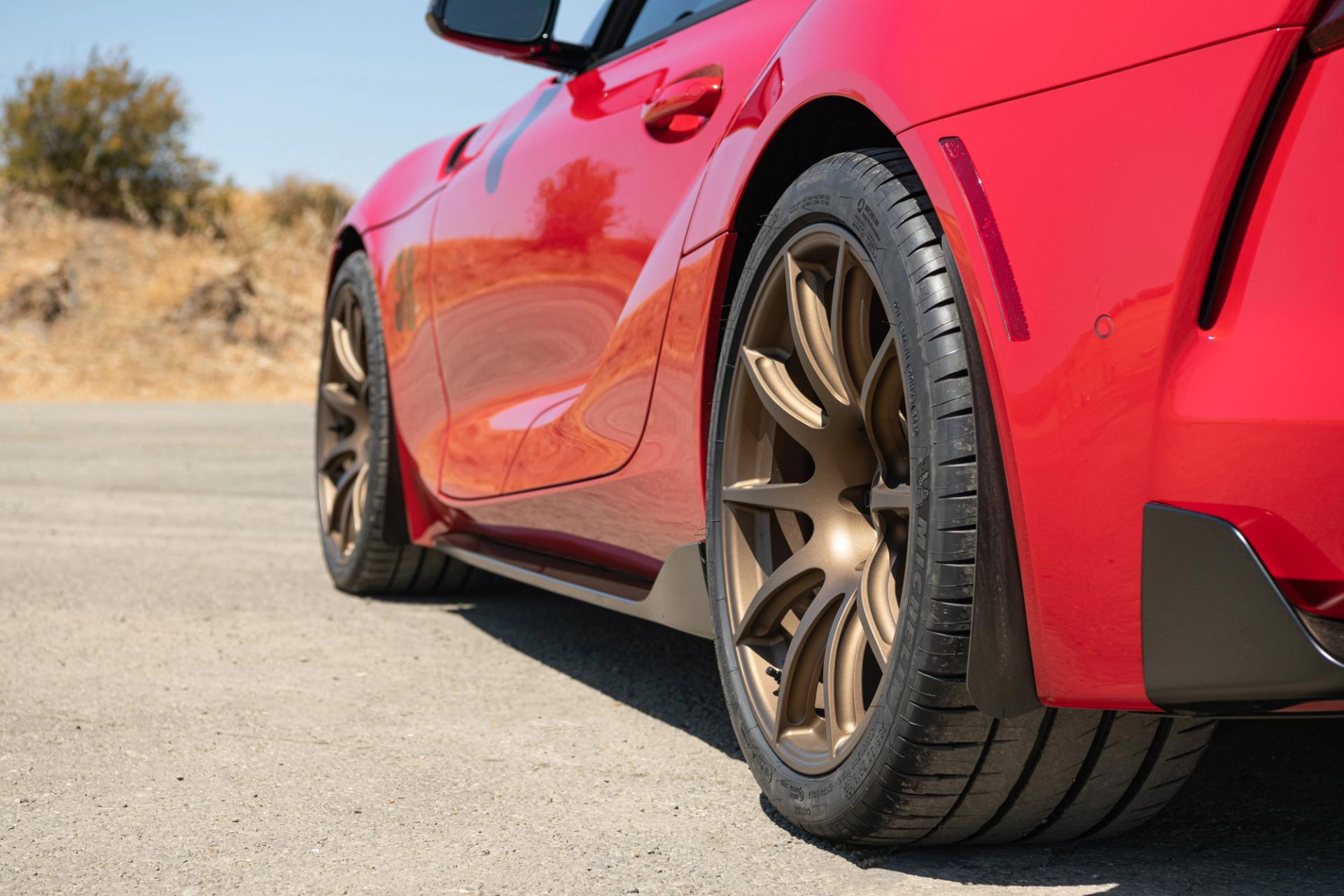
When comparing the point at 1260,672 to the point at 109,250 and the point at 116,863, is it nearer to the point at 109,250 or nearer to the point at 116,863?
the point at 116,863

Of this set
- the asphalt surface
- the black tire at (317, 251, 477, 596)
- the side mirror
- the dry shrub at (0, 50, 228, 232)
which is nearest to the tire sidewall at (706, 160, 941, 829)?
the asphalt surface

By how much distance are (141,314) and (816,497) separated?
2079 cm

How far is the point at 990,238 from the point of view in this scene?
4.97 feet

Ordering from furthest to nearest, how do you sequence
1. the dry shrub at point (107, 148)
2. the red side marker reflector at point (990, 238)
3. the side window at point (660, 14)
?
1. the dry shrub at point (107, 148)
2. the side window at point (660, 14)
3. the red side marker reflector at point (990, 238)

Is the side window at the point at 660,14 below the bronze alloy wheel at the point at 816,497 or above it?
above

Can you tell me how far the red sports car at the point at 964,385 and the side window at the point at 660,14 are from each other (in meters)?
0.02

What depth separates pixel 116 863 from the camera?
5.94 ft

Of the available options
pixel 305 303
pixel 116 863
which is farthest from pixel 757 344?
pixel 305 303

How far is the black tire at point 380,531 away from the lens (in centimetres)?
391

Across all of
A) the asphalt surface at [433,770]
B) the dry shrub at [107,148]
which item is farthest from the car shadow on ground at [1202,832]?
the dry shrub at [107,148]

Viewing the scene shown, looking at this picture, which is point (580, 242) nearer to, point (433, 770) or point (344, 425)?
point (433, 770)

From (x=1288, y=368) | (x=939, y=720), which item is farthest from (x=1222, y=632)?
(x=939, y=720)

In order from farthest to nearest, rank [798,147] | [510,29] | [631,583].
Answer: [510,29], [631,583], [798,147]

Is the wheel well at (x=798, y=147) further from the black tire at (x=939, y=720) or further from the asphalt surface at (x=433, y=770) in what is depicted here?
the asphalt surface at (x=433, y=770)
